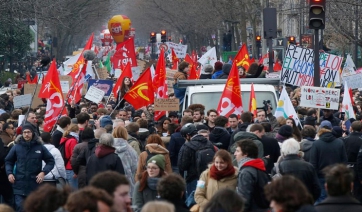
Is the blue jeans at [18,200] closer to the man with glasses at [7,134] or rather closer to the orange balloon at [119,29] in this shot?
the man with glasses at [7,134]

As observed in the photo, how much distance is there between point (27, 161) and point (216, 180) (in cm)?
340

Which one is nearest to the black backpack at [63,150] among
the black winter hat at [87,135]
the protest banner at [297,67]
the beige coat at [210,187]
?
the black winter hat at [87,135]

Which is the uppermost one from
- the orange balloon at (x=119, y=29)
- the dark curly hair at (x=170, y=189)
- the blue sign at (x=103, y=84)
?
the orange balloon at (x=119, y=29)

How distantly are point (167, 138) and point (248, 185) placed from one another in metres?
4.39

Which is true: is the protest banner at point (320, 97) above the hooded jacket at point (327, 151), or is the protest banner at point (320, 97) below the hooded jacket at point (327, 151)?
above

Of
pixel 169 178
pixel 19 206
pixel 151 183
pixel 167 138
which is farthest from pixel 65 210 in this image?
pixel 167 138

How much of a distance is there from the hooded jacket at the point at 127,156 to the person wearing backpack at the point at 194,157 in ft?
1.82

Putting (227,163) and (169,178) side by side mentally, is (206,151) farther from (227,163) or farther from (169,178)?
(169,178)

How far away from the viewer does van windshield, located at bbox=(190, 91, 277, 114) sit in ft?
55.0

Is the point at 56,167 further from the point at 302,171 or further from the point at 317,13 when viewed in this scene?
the point at 317,13

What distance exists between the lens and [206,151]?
11.6 metres

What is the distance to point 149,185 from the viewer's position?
934cm

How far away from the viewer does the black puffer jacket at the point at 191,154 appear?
38.9 ft

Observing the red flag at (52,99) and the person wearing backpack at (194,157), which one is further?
the red flag at (52,99)
